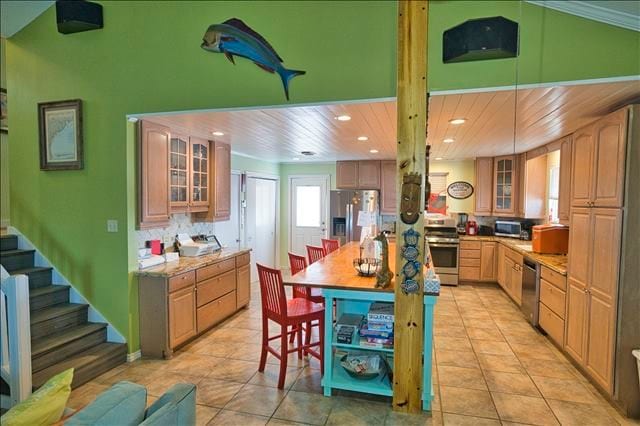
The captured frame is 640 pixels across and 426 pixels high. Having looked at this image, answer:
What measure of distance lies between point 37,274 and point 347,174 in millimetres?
4823

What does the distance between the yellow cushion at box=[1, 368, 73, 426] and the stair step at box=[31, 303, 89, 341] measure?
1909mm

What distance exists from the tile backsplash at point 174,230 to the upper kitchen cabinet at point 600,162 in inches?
161

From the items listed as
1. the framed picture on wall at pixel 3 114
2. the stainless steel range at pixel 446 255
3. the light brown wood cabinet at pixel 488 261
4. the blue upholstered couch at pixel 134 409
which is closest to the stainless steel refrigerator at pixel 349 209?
the stainless steel range at pixel 446 255

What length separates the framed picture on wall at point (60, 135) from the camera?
3.38 meters

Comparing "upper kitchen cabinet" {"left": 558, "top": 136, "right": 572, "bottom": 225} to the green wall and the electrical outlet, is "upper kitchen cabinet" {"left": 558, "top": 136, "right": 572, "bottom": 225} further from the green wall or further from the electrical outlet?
the electrical outlet

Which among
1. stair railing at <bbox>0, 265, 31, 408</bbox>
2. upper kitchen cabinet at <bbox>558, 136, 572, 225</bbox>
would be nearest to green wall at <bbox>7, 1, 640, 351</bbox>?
stair railing at <bbox>0, 265, 31, 408</bbox>

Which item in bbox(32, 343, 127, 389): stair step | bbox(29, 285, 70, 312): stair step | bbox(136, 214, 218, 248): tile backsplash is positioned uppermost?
bbox(136, 214, 218, 248): tile backsplash

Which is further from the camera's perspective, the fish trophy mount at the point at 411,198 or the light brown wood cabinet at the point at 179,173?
the light brown wood cabinet at the point at 179,173

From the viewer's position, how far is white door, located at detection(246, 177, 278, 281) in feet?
21.0

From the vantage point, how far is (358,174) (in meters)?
6.64

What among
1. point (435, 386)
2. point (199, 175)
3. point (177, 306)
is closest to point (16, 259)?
point (177, 306)

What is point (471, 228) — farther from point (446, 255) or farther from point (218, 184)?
point (218, 184)

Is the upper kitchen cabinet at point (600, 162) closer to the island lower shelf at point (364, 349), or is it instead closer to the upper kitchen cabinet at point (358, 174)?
the island lower shelf at point (364, 349)

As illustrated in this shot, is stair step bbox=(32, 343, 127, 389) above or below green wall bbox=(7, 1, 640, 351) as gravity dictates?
below
